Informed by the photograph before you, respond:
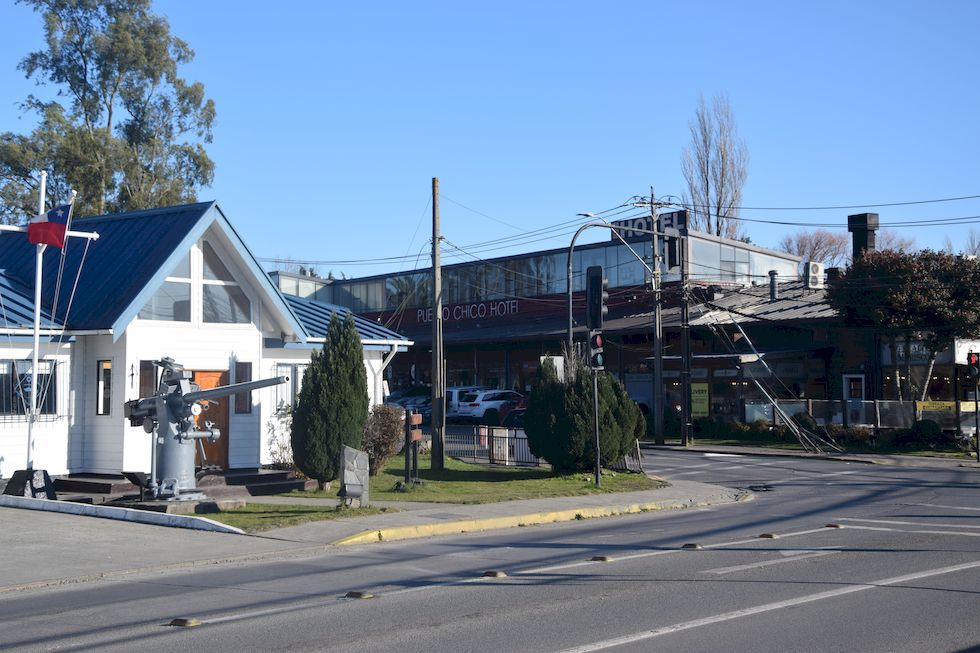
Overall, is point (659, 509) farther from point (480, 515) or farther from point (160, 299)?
point (160, 299)

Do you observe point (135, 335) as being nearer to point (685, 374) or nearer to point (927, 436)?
point (685, 374)

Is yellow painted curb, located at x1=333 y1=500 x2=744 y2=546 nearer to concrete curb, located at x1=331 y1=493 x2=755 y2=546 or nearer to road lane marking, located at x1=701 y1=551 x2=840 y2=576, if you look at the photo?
concrete curb, located at x1=331 y1=493 x2=755 y2=546

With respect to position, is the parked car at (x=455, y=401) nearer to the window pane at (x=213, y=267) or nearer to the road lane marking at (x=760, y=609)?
the window pane at (x=213, y=267)

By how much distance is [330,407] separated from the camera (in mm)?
19938

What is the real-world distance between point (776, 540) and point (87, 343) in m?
13.6

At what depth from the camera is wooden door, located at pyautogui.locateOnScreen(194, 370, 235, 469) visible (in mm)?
21422

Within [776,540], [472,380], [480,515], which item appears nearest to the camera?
[776,540]

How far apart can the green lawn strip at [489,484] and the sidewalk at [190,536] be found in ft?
2.89

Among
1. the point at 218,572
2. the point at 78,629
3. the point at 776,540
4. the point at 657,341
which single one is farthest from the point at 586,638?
the point at 657,341

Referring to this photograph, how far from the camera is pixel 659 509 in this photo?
65.4ft

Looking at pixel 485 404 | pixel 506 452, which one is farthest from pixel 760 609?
pixel 485 404


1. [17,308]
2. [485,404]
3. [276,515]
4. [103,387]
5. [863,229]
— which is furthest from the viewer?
[485,404]

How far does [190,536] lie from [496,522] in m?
4.98

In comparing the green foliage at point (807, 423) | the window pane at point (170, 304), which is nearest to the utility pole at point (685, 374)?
the green foliage at point (807, 423)
